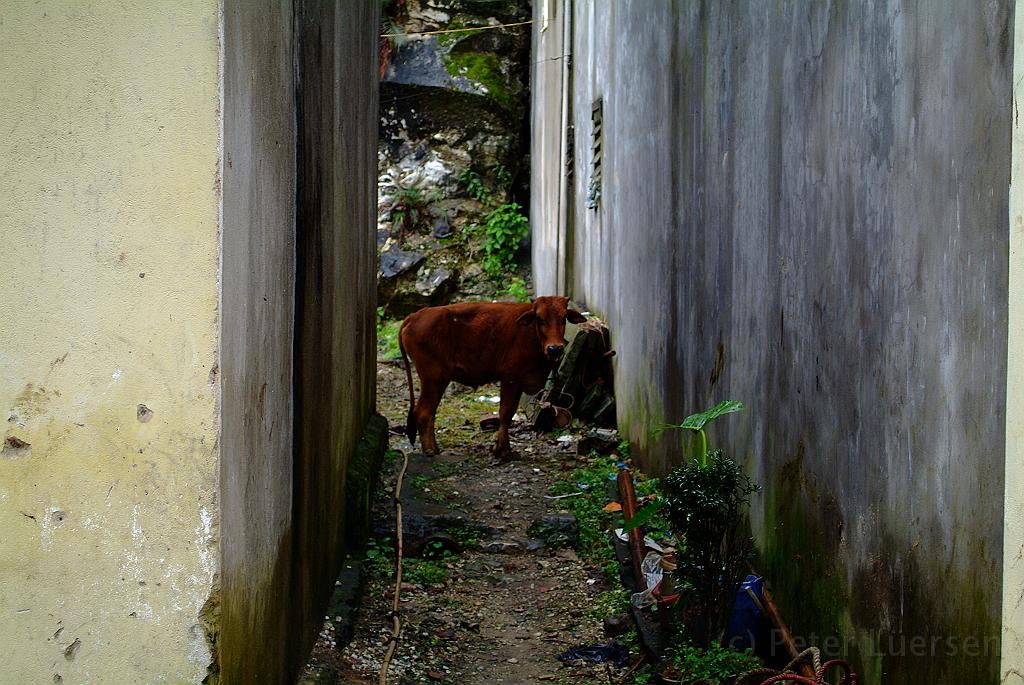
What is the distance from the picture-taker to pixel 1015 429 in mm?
2262

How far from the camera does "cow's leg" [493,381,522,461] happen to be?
835 cm

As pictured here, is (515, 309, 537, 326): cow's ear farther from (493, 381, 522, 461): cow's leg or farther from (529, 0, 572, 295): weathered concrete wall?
(529, 0, 572, 295): weathered concrete wall

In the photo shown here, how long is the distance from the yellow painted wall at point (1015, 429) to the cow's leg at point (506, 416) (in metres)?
6.12

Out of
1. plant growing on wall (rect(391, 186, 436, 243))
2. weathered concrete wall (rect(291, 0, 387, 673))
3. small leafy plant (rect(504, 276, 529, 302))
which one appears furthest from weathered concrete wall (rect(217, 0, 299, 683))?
plant growing on wall (rect(391, 186, 436, 243))

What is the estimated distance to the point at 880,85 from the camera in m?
3.28

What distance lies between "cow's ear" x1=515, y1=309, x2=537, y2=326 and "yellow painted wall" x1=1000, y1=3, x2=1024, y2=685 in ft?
21.0

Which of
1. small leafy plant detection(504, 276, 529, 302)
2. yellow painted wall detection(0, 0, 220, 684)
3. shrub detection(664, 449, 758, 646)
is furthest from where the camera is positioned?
small leafy plant detection(504, 276, 529, 302)

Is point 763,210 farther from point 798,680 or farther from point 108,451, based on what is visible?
point 108,451

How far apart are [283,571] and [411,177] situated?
1299cm

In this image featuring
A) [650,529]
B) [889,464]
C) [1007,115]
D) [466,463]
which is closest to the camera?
[1007,115]

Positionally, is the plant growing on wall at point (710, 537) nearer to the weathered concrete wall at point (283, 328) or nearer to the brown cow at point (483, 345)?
the weathered concrete wall at point (283, 328)

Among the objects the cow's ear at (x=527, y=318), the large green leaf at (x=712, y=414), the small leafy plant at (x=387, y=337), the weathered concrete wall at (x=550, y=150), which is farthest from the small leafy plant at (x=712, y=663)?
the small leafy plant at (x=387, y=337)

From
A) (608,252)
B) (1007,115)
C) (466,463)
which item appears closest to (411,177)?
(608,252)

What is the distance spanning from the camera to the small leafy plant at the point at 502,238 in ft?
51.4
